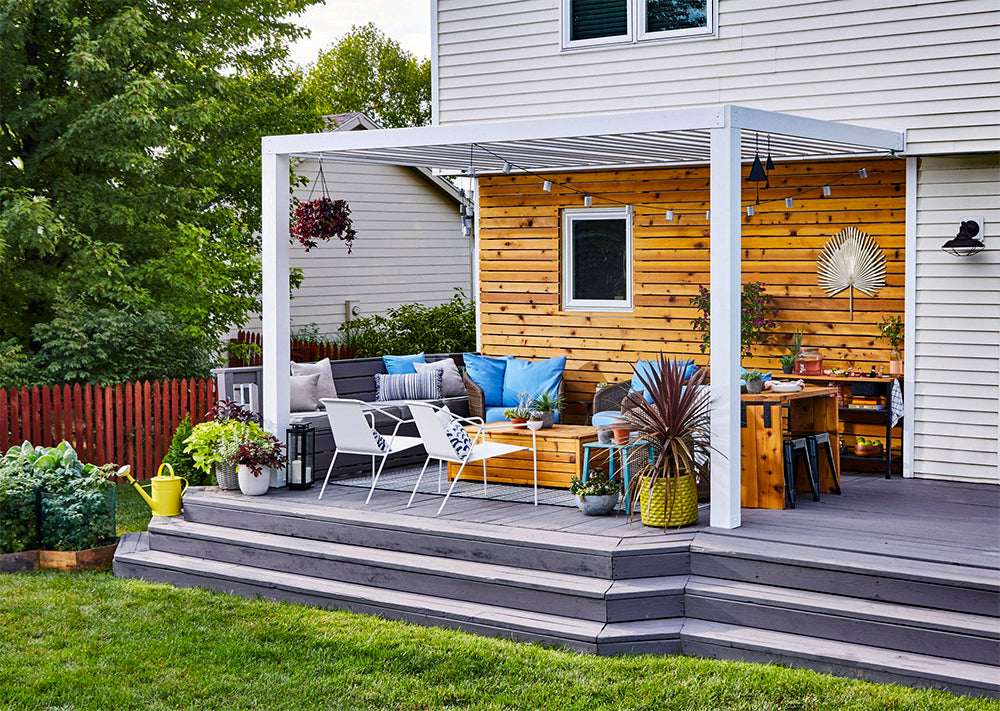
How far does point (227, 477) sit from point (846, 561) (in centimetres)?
459

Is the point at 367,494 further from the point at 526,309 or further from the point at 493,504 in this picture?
the point at 526,309

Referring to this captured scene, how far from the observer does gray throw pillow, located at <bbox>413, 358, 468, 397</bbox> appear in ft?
34.7

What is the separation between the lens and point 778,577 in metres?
6.32

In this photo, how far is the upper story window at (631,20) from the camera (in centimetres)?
961

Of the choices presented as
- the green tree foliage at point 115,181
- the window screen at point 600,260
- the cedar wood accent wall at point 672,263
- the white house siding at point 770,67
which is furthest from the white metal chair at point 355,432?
→ the green tree foliage at point 115,181

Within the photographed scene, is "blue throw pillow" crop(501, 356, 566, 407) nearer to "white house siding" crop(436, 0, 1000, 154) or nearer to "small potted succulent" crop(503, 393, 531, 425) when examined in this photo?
"small potted succulent" crop(503, 393, 531, 425)

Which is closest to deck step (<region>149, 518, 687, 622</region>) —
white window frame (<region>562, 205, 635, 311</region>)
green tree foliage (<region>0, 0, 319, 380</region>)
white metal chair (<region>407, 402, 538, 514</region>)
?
white metal chair (<region>407, 402, 538, 514</region>)

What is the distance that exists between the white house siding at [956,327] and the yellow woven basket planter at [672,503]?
2.82 meters

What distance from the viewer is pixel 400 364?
10672mm

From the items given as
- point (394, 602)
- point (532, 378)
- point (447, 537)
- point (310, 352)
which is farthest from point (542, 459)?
point (310, 352)

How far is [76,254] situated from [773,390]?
26.0 feet

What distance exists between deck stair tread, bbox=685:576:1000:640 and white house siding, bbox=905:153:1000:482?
10.4 ft

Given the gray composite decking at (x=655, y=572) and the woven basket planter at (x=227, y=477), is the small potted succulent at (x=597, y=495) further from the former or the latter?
the woven basket planter at (x=227, y=477)

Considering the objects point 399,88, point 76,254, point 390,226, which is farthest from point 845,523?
point 399,88
